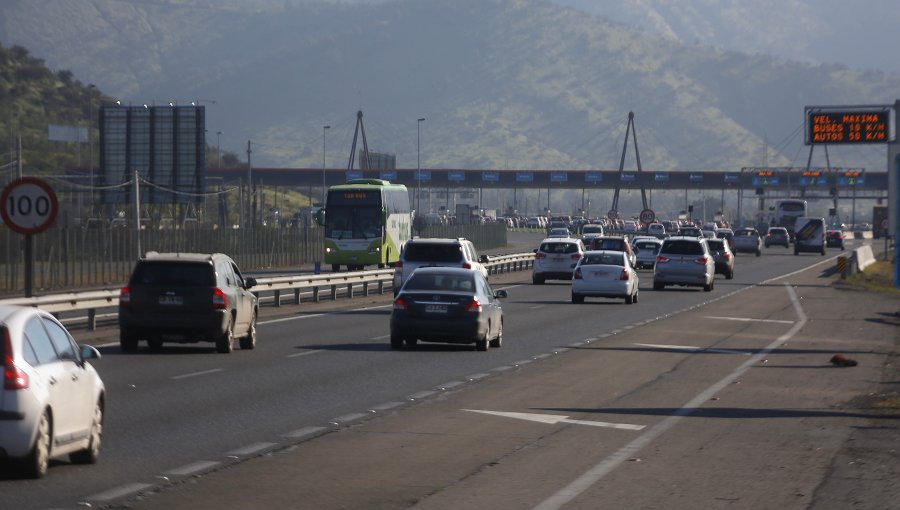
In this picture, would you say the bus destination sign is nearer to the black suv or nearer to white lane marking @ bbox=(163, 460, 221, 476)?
the black suv

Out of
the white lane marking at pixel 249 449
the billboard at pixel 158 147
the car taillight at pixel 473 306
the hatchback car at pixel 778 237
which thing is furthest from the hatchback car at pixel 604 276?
the hatchback car at pixel 778 237

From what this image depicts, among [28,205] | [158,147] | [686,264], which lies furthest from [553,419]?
[158,147]

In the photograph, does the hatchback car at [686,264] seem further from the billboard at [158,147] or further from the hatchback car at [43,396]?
the hatchback car at [43,396]

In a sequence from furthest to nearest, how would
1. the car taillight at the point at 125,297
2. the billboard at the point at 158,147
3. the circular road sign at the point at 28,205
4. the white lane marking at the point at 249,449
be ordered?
1. the billboard at the point at 158,147
2. the car taillight at the point at 125,297
3. the circular road sign at the point at 28,205
4. the white lane marking at the point at 249,449

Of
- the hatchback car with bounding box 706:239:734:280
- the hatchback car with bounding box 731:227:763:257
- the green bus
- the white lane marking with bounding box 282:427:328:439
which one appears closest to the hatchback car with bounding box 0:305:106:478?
the white lane marking with bounding box 282:427:328:439

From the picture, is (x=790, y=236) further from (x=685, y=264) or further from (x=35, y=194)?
(x=35, y=194)

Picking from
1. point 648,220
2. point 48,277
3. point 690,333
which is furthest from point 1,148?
point 690,333

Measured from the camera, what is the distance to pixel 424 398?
1847cm

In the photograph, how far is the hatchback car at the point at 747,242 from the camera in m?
100

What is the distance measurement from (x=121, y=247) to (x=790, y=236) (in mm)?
87033

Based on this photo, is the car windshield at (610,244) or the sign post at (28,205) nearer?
the sign post at (28,205)

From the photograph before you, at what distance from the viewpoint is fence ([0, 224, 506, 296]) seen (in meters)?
46.3

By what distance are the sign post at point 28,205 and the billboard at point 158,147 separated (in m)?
50.6

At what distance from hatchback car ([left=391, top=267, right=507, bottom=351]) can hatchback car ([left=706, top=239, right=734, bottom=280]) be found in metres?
38.9
